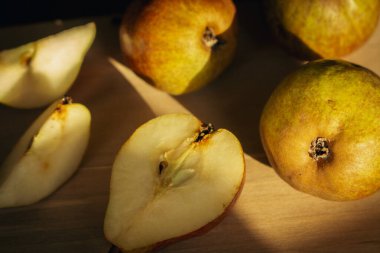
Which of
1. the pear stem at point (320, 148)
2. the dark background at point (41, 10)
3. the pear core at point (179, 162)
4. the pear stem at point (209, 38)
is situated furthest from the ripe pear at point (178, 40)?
the dark background at point (41, 10)

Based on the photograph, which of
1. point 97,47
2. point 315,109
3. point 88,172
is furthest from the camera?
point 97,47

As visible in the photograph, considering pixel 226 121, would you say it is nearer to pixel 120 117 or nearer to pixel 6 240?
pixel 120 117

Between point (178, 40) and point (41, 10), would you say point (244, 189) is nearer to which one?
point (178, 40)

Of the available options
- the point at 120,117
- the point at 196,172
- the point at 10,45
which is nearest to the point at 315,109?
the point at 196,172

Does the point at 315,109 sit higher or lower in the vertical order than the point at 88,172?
higher

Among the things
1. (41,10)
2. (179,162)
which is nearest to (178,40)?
(179,162)

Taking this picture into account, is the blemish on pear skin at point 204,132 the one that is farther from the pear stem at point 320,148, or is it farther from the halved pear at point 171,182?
the pear stem at point 320,148

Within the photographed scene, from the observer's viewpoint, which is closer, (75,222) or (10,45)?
(75,222)
